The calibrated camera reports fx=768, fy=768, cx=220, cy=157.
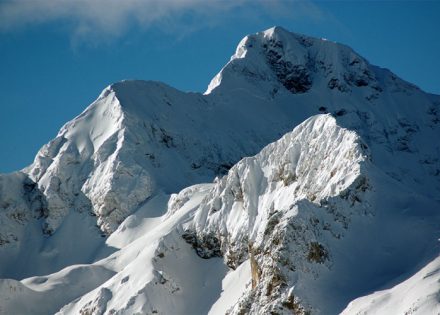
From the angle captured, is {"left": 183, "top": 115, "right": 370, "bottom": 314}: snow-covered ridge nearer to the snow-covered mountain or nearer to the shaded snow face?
the snow-covered mountain

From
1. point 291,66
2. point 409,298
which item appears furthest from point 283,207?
point 291,66

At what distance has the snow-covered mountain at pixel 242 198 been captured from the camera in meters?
52.0

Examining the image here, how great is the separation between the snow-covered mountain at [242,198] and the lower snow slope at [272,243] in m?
0.15

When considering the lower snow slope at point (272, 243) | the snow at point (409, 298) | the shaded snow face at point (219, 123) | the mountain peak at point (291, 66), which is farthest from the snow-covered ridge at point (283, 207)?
the mountain peak at point (291, 66)

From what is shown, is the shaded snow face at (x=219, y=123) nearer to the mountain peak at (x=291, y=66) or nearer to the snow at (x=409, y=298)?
the mountain peak at (x=291, y=66)

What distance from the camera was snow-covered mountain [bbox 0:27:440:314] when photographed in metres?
52.0

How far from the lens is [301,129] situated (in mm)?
75938

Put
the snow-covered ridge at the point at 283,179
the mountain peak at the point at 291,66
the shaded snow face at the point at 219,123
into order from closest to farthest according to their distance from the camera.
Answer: the snow-covered ridge at the point at 283,179, the shaded snow face at the point at 219,123, the mountain peak at the point at 291,66

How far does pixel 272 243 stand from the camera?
2067 inches

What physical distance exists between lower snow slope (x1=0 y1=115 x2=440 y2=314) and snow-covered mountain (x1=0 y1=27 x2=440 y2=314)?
15cm

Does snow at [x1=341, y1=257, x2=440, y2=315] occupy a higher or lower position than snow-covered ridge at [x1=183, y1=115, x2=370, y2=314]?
lower

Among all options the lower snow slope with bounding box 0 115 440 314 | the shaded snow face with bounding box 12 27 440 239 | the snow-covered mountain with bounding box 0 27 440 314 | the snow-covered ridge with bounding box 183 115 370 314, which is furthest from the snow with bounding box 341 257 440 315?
the shaded snow face with bounding box 12 27 440 239

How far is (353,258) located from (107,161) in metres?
76.4

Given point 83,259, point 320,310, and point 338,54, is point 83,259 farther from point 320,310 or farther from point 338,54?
point 338,54
